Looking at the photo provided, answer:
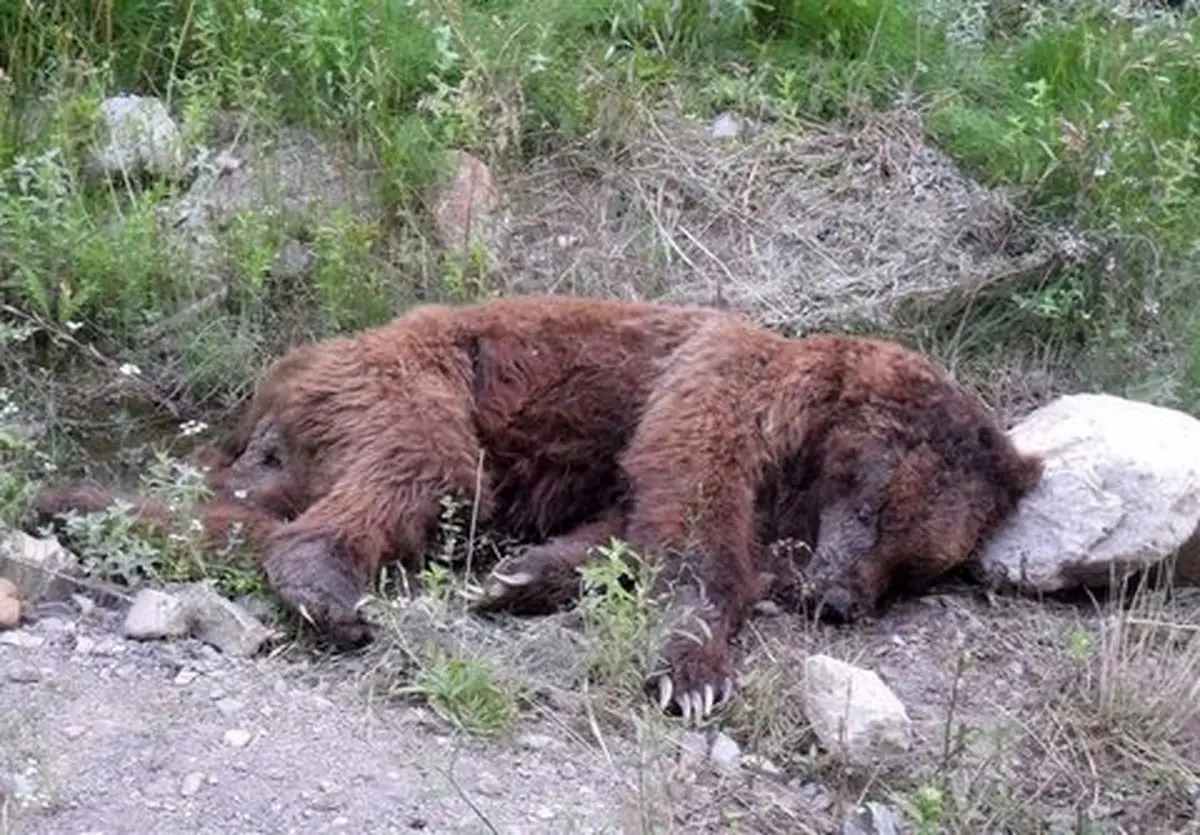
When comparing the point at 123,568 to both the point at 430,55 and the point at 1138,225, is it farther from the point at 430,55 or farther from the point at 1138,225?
the point at 1138,225

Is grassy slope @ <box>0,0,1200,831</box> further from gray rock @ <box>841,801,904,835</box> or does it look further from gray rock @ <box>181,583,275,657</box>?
gray rock @ <box>841,801,904,835</box>

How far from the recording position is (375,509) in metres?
5.54

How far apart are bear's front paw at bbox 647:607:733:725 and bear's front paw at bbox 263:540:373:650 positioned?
758 mm

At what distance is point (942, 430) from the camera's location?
19.6 ft

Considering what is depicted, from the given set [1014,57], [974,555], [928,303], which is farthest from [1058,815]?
[1014,57]

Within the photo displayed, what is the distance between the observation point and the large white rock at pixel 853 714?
15.7ft

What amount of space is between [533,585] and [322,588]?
63 cm

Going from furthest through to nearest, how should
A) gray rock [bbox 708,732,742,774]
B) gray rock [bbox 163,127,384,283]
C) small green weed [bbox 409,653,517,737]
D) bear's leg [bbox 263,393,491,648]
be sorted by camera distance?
gray rock [bbox 163,127,384,283] → bear's leg [bbox 263,393,491,648] → gray rock [bbox 708,732,742,774] → small green weed [bbox 409,653,517,737]

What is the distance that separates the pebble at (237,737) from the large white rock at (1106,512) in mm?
2450

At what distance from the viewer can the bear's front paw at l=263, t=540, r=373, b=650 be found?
5.20 meters

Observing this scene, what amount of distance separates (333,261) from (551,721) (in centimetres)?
230

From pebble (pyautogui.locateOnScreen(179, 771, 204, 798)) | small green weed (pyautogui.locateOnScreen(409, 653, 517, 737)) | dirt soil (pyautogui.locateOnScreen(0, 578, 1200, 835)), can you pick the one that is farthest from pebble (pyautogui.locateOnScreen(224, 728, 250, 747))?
small green weed (pyautogui.locateOnScreen(409, 653, 517, 737))

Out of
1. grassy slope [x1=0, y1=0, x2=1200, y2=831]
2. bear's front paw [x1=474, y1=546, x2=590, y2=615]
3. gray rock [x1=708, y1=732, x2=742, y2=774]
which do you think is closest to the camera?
gray rock [x1=708, y1=732, x2=742, y2=774]

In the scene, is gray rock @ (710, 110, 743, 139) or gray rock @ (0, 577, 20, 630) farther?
gray rock @ (710, 110, 743, 139)
